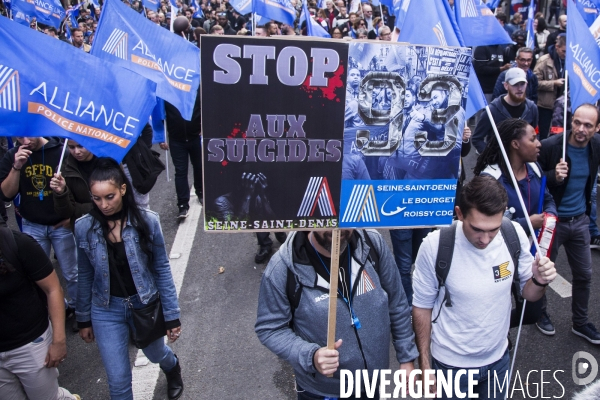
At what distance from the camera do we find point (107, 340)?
127 inches

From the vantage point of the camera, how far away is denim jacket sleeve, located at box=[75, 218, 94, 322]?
3.16 meters

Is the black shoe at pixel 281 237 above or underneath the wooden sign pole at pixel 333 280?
underneath

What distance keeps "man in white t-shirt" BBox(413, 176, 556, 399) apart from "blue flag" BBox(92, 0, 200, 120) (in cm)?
265

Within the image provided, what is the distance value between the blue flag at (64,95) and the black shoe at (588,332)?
376 cm

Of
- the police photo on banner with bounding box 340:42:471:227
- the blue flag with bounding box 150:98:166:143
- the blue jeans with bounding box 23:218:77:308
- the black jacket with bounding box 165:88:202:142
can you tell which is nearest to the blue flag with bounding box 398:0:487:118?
the police photo on banner with bounding box 340:42:471:227

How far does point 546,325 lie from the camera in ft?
14.6

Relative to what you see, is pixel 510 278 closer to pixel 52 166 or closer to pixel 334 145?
pixel 334 145

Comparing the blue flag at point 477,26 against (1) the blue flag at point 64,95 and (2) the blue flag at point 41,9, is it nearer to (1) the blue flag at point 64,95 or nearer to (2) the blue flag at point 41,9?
(1) the blue flag at point 64,95

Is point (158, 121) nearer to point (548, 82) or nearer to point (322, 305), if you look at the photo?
point (322, 305)

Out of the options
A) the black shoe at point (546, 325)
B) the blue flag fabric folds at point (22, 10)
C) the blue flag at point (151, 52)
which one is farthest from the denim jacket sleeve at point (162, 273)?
the blue flag fabric folds at point (22, 10)

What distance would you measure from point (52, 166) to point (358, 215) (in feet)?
9.92

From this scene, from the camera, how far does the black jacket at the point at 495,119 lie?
18.0 ft

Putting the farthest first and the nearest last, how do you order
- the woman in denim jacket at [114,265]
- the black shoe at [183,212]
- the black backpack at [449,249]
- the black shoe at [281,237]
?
the black shoe at [183,212] < the black shoe at [281,237] < the woman in denim jacket at [114,265] < the black backpack at [449,249]

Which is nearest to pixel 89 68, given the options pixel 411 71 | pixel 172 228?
pixel 411 71
